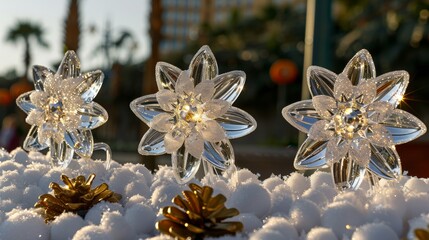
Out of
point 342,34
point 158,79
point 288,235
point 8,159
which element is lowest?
point 342,34

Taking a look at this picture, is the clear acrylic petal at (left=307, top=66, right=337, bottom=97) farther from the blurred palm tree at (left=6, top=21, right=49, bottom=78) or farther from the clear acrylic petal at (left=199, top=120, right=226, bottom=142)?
the blurred palm tree at (left=6, top=21, right=49, bottom=78)

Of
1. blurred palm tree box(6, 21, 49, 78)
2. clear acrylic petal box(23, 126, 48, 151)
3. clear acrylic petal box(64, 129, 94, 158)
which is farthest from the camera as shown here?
blurred palm tree box(6, 21, 49, 78)

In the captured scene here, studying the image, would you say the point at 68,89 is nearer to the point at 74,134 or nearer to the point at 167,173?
the point at 74,134

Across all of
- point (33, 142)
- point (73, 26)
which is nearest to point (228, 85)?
point (33, 142)

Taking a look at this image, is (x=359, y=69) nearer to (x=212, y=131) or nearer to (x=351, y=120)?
(x=351, y=120)

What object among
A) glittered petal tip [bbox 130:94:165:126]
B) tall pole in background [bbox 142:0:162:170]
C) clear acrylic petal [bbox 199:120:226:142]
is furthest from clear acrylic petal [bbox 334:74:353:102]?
tall pole in background [bbox 142:0:162:170]

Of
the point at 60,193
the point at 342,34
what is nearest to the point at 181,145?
the point at 60,193
